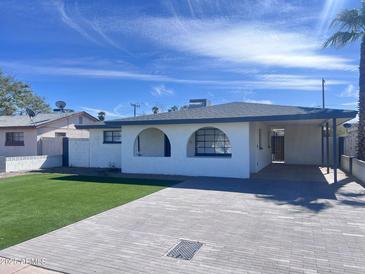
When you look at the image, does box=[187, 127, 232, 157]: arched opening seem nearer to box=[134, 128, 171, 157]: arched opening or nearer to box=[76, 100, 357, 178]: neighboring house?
box=[76, 100, 357, 178]: neighboring house

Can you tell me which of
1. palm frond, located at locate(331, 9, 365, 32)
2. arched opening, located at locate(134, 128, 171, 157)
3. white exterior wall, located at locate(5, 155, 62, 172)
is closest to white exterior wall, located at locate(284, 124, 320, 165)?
palm frond, located at locate(331, 9, 365, 32)

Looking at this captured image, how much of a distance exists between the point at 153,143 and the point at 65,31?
300 inches

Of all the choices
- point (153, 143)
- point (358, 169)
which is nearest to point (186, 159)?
point (153, 143)

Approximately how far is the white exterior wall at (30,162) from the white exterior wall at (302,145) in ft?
51.6

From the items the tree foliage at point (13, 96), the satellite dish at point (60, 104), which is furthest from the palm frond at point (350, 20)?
the tree foliage at point (13, 96)

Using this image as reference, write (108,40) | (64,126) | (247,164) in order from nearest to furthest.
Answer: (247,164), (108,40), (64,126)

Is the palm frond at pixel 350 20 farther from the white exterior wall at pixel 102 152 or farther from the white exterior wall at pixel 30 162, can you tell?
the white exterior wall at pixel 30 162

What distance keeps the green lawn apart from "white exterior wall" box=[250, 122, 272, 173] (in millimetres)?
4785

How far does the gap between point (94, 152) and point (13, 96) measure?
26.8 metres

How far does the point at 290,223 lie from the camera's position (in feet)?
19.8

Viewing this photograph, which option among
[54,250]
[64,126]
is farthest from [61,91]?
[54,250]

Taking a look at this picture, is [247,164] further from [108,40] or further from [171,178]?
[108,40]

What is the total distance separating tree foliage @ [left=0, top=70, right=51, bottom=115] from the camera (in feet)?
119

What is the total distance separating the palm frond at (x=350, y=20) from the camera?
498 inches
